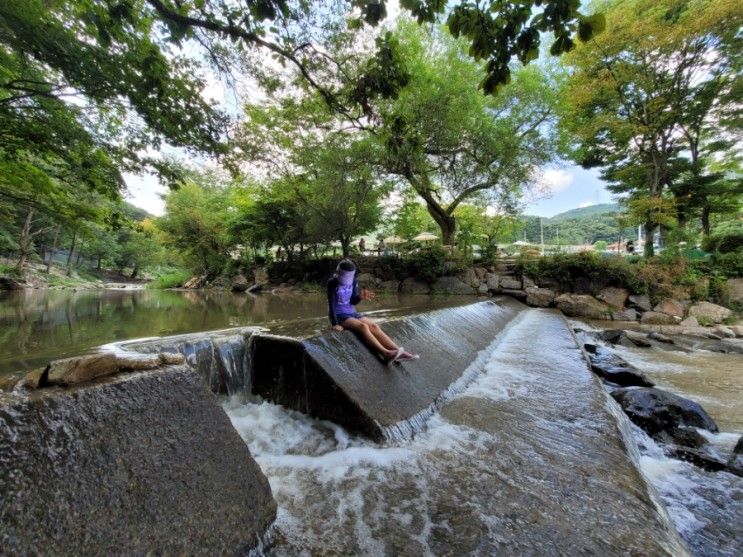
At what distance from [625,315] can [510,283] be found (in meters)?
4.64

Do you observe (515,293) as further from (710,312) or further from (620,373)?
(620,373)

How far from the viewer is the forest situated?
11.0ft

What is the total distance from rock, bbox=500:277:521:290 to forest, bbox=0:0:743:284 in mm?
2268

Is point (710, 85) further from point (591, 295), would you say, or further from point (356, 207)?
point (356, 207)

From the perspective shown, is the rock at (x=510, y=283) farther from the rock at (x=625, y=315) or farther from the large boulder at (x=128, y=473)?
the large boulder at (x=128, y=473)

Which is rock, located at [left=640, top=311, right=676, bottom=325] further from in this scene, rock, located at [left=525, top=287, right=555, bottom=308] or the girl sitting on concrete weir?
the girl sitting on concrete weir

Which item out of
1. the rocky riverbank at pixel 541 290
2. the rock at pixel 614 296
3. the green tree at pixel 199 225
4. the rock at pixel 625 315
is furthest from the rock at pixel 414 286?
the green tree at pixel 199 225

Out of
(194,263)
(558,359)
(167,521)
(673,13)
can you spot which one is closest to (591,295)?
(558,359)

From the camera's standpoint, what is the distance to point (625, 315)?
13031 millimetres

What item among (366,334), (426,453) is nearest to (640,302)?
(366,334)

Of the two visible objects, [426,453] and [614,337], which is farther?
[614,337]

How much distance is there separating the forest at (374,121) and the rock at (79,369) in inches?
104

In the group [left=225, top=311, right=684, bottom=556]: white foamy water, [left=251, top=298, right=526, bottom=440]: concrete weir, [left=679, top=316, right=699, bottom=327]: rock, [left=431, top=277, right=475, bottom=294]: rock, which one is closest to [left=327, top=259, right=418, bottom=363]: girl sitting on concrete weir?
[left=251, top=298, right=526, bottom=440]: concrete weir

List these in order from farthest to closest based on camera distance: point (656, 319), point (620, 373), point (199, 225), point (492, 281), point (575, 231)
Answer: point (575, 231) → point (199, 225) → point (492, 281) → point (656, 319) → point (620, 373)
